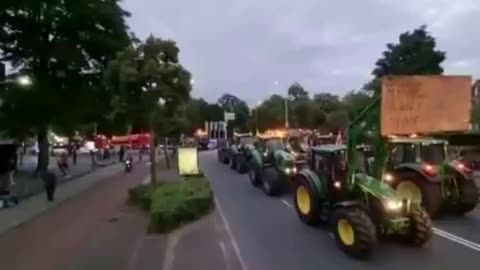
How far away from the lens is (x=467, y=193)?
18.0m

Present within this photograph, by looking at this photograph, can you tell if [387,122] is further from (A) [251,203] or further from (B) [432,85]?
(A) [251,203]

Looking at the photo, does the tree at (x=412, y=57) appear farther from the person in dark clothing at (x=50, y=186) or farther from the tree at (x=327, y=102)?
the person in dark clothing at (x=50, y=186)

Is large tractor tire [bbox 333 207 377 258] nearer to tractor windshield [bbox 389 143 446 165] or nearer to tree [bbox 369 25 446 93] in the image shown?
tractor windshield [bbox 389 143 446 165]

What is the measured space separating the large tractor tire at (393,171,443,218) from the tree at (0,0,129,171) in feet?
89.9

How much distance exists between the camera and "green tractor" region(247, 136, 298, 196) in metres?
23.9

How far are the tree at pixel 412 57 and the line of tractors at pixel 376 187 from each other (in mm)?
54413

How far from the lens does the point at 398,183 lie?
714 inches

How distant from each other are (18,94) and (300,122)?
59685 mm

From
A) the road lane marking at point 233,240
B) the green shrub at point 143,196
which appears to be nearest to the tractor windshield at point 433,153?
the road lane marking at point 233,240

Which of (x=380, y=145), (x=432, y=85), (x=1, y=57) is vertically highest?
(x=1, y=57)

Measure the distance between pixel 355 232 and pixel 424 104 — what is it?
3.06m

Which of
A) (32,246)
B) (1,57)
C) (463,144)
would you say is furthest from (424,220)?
(1,57)

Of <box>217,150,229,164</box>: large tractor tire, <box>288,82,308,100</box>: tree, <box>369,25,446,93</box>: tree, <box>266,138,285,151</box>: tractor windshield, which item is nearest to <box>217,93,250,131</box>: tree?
<box>288,82,308,100</box>: tree

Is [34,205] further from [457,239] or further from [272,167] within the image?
[457,239]
